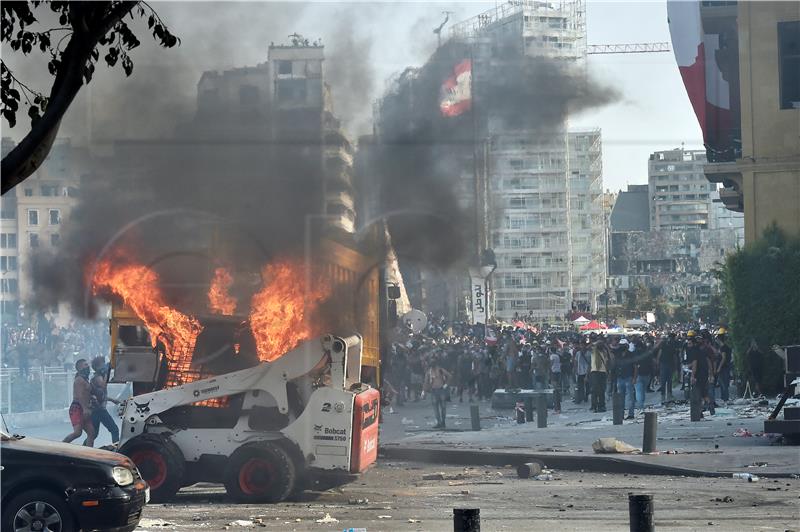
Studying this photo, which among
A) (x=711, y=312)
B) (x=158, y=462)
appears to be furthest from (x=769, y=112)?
(x=711, y=312)

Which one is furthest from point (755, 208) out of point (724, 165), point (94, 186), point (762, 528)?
point (762, 528)

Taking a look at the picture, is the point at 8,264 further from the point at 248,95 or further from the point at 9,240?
the point at 248,95

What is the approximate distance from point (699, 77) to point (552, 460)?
16.8 m

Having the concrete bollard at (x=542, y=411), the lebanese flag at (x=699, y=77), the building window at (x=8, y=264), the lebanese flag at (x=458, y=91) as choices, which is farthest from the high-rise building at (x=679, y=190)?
the concrete bollard at (x=542, y=411)

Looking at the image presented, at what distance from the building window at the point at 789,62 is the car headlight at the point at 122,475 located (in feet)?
67.5

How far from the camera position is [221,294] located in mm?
13844

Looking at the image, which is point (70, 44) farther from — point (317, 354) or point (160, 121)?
point (160, 121)

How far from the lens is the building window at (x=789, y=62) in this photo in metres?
26.3

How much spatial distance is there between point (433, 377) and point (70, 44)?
623 inches

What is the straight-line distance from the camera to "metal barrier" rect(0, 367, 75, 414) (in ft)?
90.5

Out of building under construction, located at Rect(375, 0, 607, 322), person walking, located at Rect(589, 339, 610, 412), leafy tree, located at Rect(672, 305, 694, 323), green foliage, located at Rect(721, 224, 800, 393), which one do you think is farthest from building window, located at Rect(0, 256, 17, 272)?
leafy tree, located at Rect(672, 305, 694, 323)

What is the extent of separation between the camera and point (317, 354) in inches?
468

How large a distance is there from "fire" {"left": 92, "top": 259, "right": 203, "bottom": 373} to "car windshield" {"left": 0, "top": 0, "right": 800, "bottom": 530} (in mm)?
42

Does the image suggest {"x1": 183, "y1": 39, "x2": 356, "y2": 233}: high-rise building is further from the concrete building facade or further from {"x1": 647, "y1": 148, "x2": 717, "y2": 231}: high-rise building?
{"x1": 647, "y1": 148, "x2": 717, "y2": 231}: high-rise building
